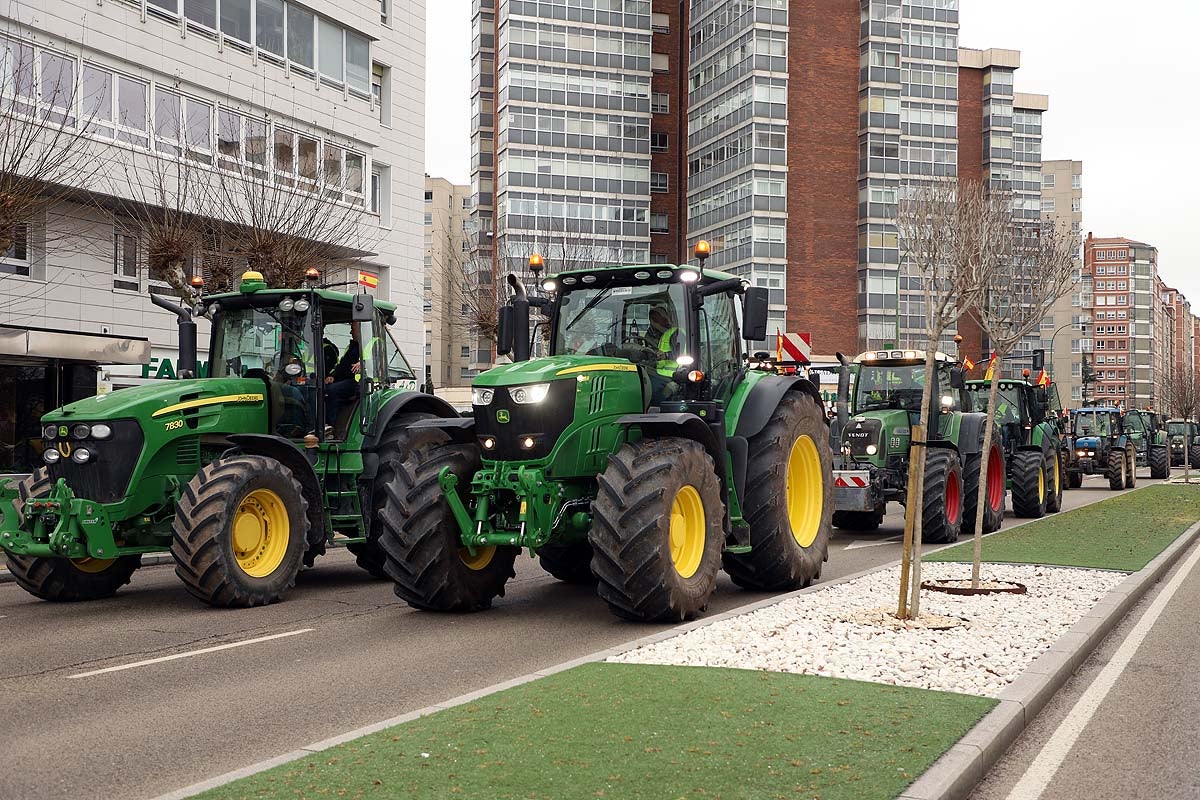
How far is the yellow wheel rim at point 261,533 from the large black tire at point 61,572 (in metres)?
1.32

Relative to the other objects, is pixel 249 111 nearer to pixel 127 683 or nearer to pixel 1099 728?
pixel 127 683

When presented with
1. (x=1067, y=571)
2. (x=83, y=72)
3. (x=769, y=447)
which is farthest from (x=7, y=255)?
(x=1067, y=571)

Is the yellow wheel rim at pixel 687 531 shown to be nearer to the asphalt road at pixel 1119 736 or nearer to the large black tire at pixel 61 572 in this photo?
the asphalt road at pixel 1119 736

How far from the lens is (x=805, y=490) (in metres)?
12.3

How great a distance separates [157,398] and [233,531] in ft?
4.74

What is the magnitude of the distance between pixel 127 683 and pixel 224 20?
21712 millimetres

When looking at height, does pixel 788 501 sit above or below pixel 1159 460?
above

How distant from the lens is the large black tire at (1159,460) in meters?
43.2

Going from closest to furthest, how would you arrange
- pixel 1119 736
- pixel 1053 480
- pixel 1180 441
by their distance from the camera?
pixel 1119 736, pixel 1053 480, pixel 1180 441

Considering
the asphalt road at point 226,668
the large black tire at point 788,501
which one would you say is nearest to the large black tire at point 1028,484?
the large black tire at point 788,501

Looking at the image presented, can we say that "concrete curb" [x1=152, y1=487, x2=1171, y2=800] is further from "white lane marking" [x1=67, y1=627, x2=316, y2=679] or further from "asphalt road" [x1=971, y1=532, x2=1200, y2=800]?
"white lane marking" [x1=67, y1=627, x2=316, y2=679]

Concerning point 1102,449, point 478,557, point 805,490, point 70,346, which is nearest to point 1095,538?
point 805,490

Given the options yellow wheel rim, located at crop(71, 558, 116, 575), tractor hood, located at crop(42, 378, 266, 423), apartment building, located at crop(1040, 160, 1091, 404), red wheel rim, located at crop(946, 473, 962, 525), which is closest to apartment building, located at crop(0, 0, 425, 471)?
yellow wheel rim, located at crop(71, 558, 116, 575)

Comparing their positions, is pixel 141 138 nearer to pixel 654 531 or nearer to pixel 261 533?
pixel 261 533
